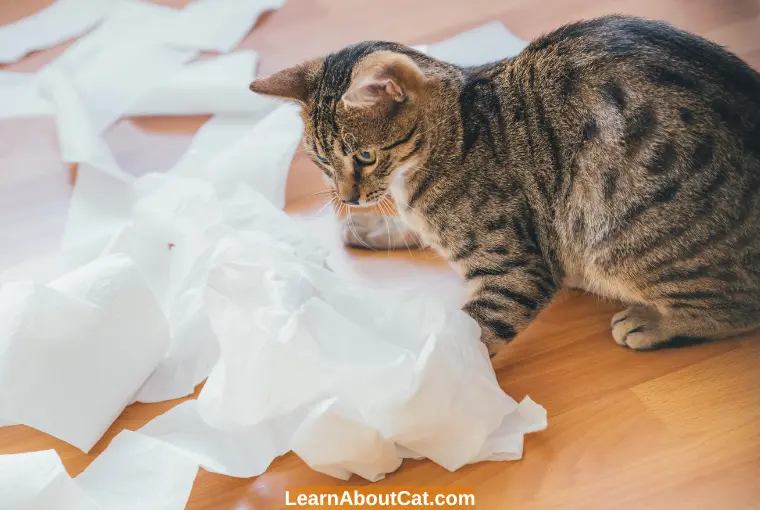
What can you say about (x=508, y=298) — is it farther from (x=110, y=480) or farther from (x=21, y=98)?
(x=21, y=98)

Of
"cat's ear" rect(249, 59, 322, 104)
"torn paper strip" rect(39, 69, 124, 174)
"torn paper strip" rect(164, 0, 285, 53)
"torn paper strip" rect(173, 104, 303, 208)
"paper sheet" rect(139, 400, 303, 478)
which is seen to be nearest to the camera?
"paper sheet" rect(139, 400, 303, 478)

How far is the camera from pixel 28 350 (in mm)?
1209

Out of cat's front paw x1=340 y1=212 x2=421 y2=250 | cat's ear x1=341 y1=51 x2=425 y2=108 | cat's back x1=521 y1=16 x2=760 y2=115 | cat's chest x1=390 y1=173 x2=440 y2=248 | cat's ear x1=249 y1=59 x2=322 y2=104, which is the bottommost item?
cat's front paw x1=340 y1=212 x2=421 y2=250

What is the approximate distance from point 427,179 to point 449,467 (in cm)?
50

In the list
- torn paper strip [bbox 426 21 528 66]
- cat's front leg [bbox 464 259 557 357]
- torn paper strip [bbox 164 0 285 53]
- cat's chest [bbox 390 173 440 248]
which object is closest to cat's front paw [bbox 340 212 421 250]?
cat's chest [bbox 390 173 440 248]

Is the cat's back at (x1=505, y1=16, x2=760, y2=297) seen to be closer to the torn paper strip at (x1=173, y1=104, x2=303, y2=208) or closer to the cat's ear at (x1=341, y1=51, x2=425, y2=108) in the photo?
the cat's ear at (x1=341, y1=51, x2=425, y2=108)

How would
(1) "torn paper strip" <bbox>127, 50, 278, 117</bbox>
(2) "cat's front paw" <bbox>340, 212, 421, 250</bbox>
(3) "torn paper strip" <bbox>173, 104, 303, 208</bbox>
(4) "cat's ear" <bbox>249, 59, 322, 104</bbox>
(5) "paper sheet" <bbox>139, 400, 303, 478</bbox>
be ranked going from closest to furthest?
1. (5) "paper sheet" <bbox>139, 400, 303, 478</bbox>
2. (4) "cat's ear" <bbox>249, 59, 322, 104</bbox>
3. (2) "cat's front paw" <bbox>340, 212, 421, 250</bbox>
4. (3) "torn paper strip" <bbox>173, 104, 303, 208</bbox>
5. (1) "torn paper strip" <bbox>127, 50, 278, 117</bbox>

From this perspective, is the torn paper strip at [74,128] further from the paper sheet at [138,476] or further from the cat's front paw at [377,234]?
the paper sheet at [138,476]

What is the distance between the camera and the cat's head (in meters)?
1.17

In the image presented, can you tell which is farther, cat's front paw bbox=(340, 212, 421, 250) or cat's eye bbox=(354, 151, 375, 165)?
cat's front paw bbox=(340, 212, 421, 250)

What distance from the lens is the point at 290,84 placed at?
1.27 metres

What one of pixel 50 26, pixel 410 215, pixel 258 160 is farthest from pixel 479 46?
pixel 50 26

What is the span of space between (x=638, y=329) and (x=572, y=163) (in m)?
0.32

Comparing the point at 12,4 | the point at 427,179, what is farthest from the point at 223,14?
the point at 427,179
